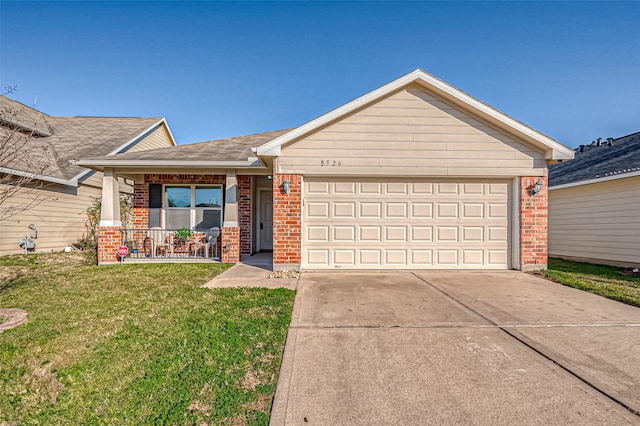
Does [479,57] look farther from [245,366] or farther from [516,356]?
[245,366]

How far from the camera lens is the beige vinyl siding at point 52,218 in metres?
9.59

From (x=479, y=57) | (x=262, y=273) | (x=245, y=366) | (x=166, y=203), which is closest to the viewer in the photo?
(x=245, y=366)

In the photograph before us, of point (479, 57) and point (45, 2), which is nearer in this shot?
point (45, 2)

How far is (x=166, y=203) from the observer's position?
10.4 meters

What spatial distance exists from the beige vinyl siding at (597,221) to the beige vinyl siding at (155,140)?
17651mm

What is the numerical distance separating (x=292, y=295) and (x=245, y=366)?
231 cm

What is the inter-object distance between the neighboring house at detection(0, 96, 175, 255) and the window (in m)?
3.23

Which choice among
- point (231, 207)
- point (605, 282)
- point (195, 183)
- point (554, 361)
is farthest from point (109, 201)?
point (605, 282)

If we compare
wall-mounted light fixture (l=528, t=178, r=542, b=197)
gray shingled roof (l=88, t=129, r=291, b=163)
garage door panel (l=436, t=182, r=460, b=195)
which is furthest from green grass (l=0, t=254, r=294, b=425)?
wall-mounted light fixture (l=528, t=178, r=542, b=197)

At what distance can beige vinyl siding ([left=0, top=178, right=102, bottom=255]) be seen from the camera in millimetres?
9594

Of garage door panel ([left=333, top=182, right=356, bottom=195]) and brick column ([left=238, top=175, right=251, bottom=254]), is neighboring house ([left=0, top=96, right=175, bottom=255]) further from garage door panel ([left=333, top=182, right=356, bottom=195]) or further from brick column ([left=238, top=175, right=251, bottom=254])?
garage door panel ([left=333, top=182, right=356, bottom=195])

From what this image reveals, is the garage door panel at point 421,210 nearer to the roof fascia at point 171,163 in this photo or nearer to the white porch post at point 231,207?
the roof fascia at point 171,163

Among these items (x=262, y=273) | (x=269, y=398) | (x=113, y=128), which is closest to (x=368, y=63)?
(x=262, y=273)

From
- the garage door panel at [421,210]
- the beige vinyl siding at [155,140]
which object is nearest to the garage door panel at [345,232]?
the garage door panel at [421,210]
